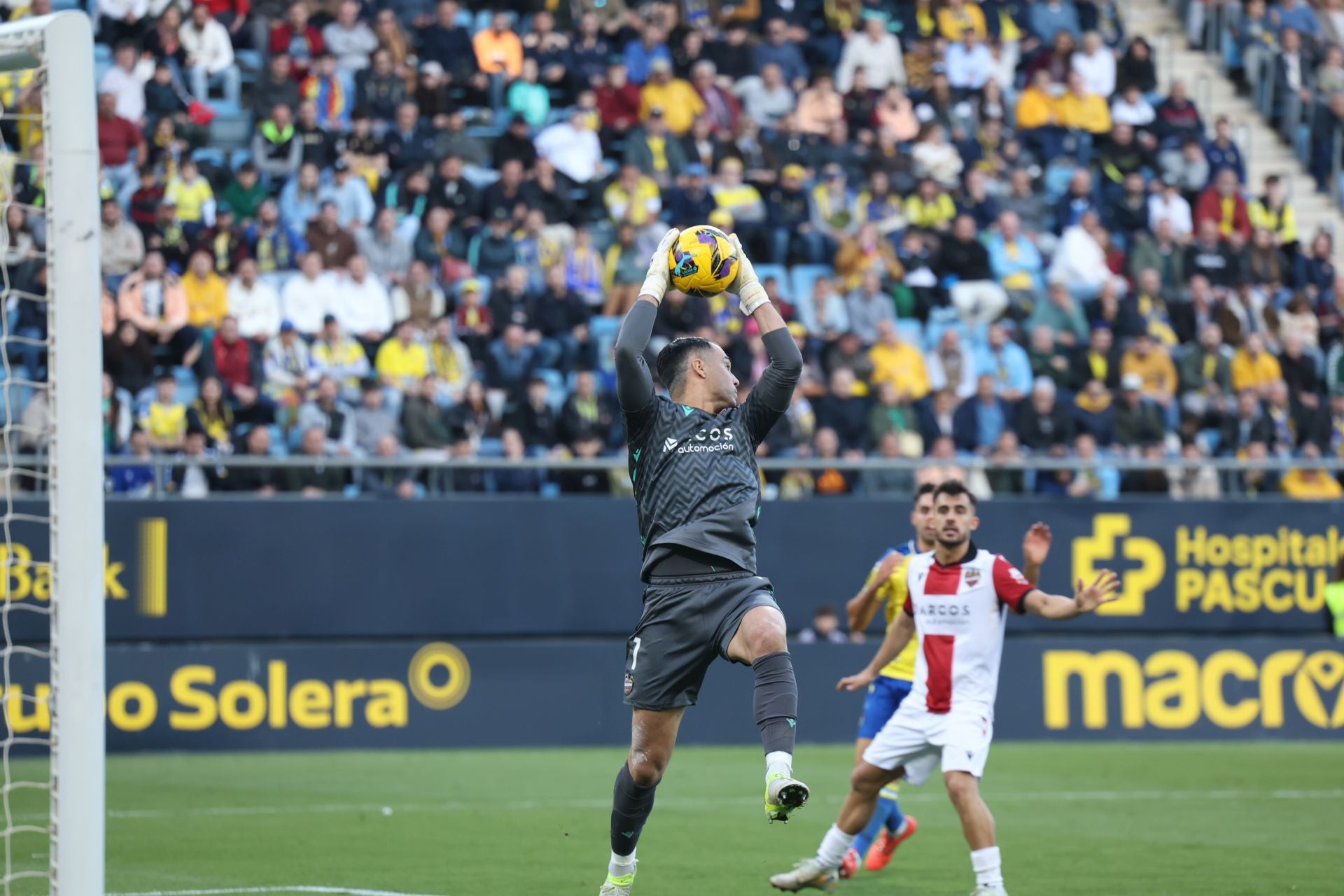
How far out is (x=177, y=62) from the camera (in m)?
20.7

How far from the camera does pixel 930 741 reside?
29.7ft

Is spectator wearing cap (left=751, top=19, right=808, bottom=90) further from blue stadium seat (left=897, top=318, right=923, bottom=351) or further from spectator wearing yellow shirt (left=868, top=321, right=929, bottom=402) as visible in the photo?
spectator wearing yellow shirt (left=868, top=321, right=929, bottom=402)

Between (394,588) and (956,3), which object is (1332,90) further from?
(394,588)

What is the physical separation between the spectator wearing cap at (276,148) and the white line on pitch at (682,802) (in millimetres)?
9129

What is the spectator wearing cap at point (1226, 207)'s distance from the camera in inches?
930

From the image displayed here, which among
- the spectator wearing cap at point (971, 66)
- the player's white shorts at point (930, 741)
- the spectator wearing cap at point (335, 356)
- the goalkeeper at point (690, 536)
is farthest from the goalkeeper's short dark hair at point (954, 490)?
the spectator wearing cap at point (971, 66)

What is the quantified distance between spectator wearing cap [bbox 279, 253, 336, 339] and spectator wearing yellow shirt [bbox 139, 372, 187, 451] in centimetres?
186

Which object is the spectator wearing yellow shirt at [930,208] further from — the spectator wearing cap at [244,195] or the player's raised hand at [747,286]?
the player's raised hand at [747,286]

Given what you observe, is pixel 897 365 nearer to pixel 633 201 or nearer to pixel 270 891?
pixel 633 201

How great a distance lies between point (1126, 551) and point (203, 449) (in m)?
9.18

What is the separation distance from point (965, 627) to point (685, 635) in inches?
81.8

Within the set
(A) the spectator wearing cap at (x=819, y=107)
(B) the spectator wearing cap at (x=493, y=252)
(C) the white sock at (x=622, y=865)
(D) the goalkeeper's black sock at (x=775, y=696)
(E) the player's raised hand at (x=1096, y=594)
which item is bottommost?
(C) the white sock at (x=622, y=865)

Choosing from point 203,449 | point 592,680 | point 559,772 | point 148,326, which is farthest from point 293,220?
point 559,772

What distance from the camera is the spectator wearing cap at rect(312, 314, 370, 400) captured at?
730 inches
